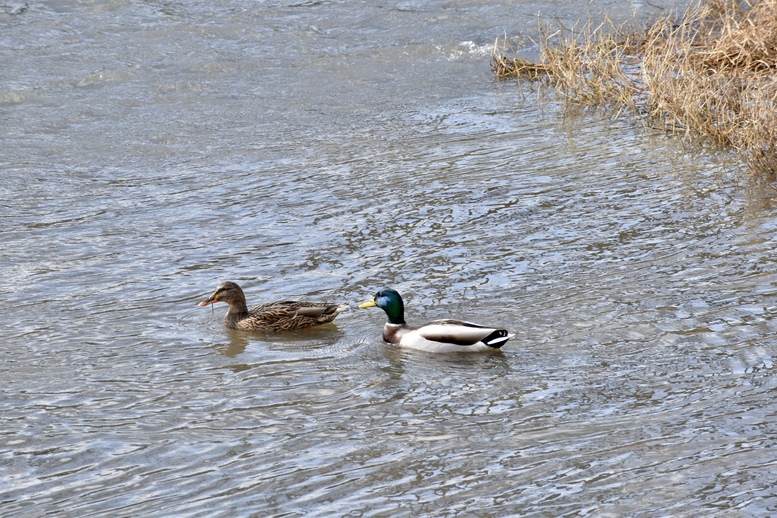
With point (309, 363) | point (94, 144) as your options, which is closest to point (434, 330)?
point (309, 363)

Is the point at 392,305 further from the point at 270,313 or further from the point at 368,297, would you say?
the point at 270,313

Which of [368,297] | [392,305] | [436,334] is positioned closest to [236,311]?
[368,297]

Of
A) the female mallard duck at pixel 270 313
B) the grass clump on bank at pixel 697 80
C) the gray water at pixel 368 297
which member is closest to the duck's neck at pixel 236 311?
the female mallard duck at pixel 270 313

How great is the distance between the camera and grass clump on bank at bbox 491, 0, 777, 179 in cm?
1115

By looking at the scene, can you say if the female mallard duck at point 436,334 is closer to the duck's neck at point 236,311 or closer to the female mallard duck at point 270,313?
the female mallard duck at point 270,313

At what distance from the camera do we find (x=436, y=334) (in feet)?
25.3

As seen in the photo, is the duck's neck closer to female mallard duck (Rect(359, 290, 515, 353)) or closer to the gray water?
the gray water

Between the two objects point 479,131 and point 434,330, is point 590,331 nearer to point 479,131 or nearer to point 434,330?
point 434,330

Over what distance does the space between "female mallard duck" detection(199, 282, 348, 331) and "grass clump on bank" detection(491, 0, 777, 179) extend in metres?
4.69

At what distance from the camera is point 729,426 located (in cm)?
614

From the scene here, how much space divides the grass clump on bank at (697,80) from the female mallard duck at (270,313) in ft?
15.4

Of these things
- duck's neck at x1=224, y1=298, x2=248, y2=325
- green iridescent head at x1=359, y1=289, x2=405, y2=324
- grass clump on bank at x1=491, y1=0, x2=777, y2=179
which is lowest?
duck's neck at x1=224, y1=298, x2=248, y2=325

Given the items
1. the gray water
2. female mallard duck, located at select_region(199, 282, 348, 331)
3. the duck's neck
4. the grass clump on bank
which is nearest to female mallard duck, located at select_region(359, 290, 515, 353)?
the gray water

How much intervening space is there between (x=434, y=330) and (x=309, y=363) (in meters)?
0.85
